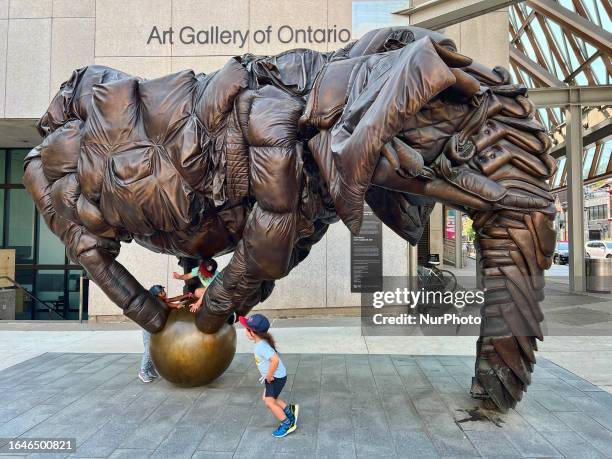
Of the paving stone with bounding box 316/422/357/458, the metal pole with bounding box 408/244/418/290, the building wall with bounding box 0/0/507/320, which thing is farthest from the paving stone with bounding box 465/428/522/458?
the metal pole with bounding box 408/244/418/290

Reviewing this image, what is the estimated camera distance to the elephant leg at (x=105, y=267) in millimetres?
4605

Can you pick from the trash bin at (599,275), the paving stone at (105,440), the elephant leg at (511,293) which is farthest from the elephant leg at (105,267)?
the trash bin at (599,275)

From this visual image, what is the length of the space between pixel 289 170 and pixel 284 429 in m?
2.28

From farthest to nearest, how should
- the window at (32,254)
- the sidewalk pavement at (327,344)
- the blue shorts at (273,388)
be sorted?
the window at (32,254)
the sidewalk pavement at (327,344)
the blue shorts at (273,388)

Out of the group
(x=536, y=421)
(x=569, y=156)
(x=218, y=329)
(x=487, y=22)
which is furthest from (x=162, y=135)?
(x=569, y=156)

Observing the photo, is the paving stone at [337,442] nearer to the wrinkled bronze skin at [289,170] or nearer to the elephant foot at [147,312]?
the wrinkled bronze skin at [289,170]

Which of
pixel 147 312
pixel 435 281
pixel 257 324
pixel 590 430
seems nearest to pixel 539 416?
pixel 590 430

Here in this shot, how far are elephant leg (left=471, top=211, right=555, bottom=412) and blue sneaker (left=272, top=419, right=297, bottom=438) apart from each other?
185cm

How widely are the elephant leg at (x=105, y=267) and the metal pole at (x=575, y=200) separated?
15004 mm

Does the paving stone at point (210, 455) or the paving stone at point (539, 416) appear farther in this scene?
the paving stone at point (539, 416)

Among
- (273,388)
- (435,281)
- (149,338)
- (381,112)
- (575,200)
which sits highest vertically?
(575,200)

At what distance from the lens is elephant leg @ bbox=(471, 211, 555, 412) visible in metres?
3.84

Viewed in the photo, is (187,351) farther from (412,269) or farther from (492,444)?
(412,269)

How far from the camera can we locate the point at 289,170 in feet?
12.7
